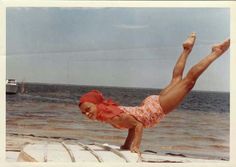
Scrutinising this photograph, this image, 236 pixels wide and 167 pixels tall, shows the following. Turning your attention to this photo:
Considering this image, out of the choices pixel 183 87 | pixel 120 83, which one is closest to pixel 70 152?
pixel 120 83

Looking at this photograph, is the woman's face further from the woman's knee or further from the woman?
the woman's knee

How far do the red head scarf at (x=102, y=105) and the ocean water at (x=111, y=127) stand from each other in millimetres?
16

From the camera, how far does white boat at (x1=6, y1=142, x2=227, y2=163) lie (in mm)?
1353

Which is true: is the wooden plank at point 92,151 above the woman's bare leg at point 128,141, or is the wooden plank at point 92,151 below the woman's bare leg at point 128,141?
below

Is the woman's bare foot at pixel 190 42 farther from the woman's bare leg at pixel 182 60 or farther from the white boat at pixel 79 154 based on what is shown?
the white boat at pixel 79 154

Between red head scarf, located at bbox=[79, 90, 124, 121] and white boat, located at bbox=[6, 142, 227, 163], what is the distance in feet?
0.30

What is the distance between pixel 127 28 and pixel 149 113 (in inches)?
11.0

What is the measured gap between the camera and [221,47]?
139 cm

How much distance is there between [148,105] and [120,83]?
11cm

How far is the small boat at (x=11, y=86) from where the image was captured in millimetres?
1348

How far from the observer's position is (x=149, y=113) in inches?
54.6

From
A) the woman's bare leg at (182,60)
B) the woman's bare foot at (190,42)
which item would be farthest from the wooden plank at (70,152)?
the woman's bare foot at (190,42)

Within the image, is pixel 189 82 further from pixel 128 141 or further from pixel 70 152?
pixel 70 152

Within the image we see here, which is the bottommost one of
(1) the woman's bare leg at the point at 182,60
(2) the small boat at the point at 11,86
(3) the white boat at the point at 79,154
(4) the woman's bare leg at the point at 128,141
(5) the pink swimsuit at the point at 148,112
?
(3) the white boat at the point at 79,154
